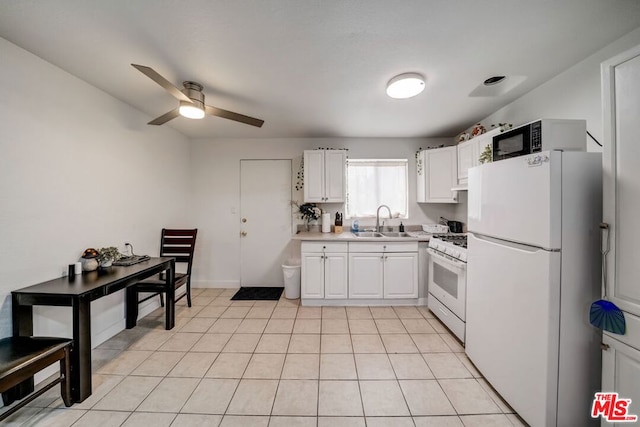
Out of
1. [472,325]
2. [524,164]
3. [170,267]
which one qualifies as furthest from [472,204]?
[170,267]

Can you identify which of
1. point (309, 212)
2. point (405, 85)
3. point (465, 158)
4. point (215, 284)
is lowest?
point (215, 284)

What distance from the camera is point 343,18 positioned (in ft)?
4.33

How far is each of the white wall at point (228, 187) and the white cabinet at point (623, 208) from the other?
2.50m

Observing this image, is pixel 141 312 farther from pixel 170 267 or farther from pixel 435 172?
pixel 435 172

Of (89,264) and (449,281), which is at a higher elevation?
(89,264)

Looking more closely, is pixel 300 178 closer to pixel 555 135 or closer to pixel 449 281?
pixel 449 281

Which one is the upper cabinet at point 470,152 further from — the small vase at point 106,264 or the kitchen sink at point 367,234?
the small vase at point 106,264

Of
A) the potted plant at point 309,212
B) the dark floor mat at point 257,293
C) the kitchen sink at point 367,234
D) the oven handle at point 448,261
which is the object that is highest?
the potted plant at point 309,212

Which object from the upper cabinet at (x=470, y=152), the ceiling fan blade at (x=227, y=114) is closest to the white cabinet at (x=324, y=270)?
the ceiling fan blade at (x=227, y=114)

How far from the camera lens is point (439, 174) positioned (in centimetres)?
315

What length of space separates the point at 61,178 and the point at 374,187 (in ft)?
11.4

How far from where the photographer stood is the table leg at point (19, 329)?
4.79ft

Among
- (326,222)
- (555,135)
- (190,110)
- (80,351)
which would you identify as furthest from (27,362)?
(555,135)

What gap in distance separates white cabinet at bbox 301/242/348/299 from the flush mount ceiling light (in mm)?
1789
